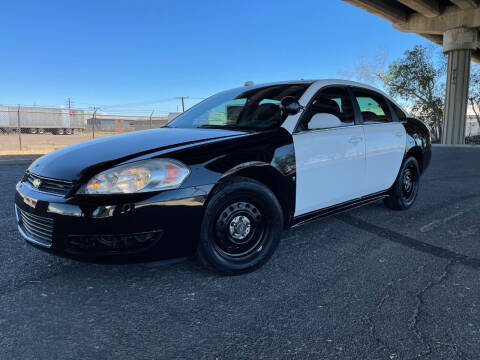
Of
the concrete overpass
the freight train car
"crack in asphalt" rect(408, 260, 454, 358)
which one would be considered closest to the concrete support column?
the concrete overpass

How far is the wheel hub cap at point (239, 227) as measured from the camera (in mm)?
2612

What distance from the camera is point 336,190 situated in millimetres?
3305

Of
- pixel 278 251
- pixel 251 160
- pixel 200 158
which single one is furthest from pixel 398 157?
pixel 200 158

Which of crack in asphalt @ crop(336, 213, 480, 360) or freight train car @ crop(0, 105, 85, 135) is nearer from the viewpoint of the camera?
crack in asphalt @ crop(336, 213, 480, 360)

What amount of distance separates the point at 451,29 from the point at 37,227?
71.4 feet

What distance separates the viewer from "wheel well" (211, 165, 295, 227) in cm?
275

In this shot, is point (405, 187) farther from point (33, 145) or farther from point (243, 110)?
point (33, 145)

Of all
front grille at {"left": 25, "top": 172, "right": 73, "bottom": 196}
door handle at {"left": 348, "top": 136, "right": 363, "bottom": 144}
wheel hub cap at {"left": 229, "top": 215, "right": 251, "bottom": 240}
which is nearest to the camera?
front grille at {"left": 25, "top": 172, "right": 73, "bottom": 196}

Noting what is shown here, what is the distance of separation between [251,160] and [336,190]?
3.47 feet

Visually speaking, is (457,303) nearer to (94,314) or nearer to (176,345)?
(176,345)

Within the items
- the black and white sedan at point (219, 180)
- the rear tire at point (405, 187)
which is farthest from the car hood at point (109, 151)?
the rear tire at point (405, 187)

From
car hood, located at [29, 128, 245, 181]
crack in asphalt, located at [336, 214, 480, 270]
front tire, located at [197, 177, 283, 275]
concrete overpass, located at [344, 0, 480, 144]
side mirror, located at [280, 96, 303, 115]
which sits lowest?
crack in asphalt, located at [336, 214, 480, 270]

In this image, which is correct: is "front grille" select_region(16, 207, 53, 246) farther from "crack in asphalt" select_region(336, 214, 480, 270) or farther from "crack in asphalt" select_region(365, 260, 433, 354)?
"crack in asphalt" select_region(336, 214, 480, 270)

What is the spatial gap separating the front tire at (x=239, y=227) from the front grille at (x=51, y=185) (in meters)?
0.90
